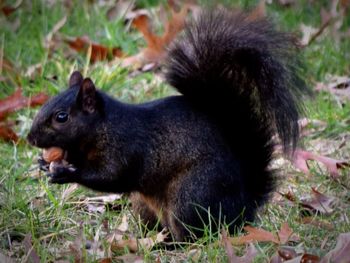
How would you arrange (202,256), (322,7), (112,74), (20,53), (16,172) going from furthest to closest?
(322,7) < (20,53) < (112,74) < (16,172) < (202,256)

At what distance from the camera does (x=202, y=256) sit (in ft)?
9.87

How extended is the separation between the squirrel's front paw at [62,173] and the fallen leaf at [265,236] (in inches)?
27.4

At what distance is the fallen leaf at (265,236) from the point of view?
3.02 m

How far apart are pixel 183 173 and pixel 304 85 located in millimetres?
580

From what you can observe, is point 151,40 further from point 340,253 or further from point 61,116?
point 340,253

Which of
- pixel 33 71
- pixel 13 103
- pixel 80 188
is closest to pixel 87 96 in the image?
pixel 80 188

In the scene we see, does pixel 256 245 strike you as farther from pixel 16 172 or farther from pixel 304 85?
pixel 16 172

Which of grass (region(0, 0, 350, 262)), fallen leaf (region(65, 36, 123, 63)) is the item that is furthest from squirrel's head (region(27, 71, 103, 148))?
fallen leaf (region(65, 36, 123, 63))

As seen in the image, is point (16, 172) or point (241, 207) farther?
point (16, 172)

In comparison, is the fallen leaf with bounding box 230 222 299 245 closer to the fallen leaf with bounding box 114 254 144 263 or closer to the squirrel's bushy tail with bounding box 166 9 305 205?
the fallen leaf with bounding box 114 254 144 263

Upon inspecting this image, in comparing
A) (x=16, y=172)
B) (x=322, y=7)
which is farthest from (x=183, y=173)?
(x=322, y=7)

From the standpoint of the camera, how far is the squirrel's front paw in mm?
3355

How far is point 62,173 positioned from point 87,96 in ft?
1.02

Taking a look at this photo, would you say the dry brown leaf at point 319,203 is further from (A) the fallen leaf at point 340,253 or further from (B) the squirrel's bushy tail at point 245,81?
(A) the fallen leaf at point 340,253
